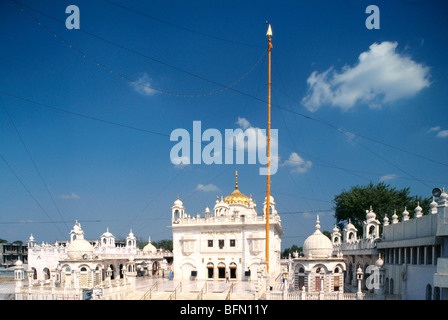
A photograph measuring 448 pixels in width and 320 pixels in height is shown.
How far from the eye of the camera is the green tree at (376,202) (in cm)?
4447

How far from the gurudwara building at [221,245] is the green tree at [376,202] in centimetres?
1264

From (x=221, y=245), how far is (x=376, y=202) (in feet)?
63.5

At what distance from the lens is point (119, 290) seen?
26.2 meters

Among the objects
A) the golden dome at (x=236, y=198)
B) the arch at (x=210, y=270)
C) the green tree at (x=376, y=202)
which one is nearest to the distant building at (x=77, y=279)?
the arch at (x=210, y=270)

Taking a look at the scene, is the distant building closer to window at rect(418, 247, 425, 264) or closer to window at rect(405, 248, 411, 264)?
window at rect(405, 248, 411, 264)

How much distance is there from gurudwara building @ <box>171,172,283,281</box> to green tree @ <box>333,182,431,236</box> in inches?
498

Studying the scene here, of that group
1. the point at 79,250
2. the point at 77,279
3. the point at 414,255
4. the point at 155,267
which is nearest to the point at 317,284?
the point at 414,255

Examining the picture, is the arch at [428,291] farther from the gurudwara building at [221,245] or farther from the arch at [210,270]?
the arch at [210,270]

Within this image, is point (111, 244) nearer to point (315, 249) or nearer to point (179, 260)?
point (179, 260)

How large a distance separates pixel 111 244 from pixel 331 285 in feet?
96.7

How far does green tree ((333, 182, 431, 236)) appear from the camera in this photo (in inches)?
1751
